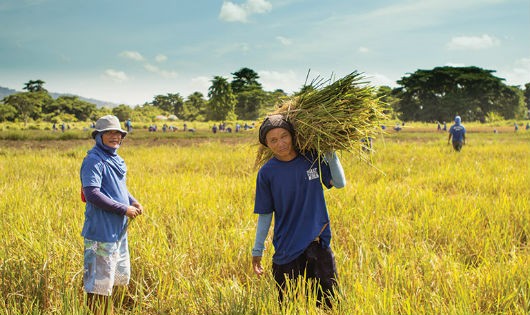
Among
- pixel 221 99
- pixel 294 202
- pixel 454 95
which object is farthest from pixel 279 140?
pixel 454 95

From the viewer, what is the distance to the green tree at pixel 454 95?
50.0m

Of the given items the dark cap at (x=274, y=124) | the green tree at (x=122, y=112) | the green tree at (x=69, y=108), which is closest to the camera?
the dark cap at (x=274, y=124)

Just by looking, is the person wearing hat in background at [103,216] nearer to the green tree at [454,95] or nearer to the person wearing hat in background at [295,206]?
the person wearing hat in background at [295,206]

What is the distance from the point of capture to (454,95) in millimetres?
50281

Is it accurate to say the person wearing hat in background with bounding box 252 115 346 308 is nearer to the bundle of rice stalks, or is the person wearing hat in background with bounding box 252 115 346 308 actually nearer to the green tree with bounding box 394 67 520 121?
the bundle of rice stalks

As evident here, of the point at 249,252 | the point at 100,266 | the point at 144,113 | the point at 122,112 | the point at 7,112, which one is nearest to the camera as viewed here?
the point at 100,266

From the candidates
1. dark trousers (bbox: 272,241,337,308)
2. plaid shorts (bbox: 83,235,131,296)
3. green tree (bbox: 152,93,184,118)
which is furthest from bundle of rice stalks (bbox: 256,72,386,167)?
green tree (bbox: 152,93,184,118)

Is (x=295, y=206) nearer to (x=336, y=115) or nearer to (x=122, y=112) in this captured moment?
(x=336, y=115)

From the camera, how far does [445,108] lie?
1956 inches

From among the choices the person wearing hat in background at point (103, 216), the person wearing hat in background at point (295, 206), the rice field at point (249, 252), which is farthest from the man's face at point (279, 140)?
the person wearing hat in background at point (103, 216)

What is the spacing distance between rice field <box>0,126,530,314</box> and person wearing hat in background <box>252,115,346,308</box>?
0.16 meters

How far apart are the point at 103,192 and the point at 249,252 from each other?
3.79ft

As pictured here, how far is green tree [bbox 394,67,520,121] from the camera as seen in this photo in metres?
50.0

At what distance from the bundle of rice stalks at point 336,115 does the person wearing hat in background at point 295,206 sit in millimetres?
71
